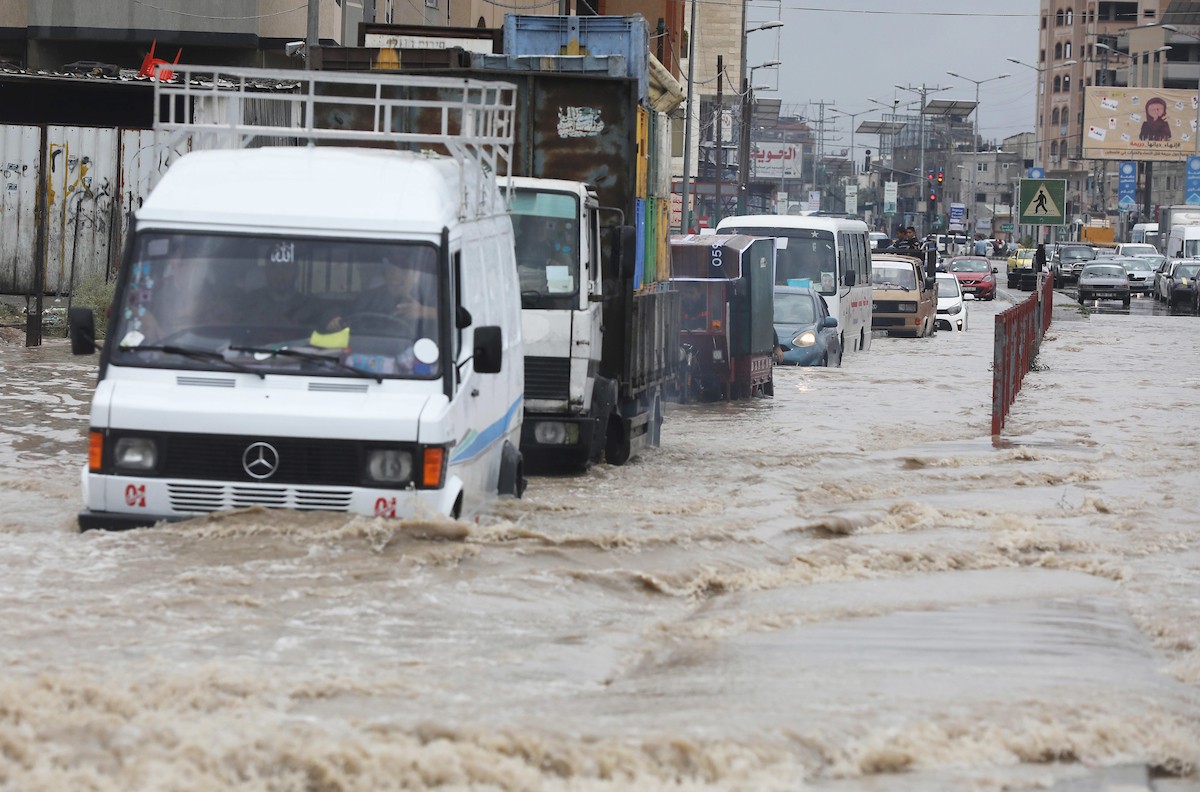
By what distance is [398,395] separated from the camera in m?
8.86

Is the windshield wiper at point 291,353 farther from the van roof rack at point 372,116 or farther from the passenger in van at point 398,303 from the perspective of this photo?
the van roof rack at point 372,116

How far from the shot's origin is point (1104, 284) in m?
56.0

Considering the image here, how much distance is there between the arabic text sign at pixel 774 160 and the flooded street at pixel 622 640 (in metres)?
134

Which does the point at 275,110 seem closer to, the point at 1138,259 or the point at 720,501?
the point at 720,501

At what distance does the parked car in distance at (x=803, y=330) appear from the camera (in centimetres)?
2783

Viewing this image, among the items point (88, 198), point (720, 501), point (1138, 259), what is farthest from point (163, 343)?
point (1138, 259)

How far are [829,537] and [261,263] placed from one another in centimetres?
418

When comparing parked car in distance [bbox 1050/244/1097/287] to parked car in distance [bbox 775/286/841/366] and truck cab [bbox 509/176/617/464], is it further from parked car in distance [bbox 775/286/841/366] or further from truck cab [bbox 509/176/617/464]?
truck cab [bbox 509/176/617/464]

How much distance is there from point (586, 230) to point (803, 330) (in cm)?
1473

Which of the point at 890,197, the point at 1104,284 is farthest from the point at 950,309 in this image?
the point at 890,197

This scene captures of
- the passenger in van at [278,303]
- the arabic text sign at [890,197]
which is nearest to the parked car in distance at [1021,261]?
the arabic text sign at [890,197]

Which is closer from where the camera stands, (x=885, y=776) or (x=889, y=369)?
(x=885, y=776)

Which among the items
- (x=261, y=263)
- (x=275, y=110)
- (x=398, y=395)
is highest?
(x=275, y=110)

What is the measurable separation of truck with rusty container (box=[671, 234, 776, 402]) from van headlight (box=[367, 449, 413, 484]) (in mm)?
12364
